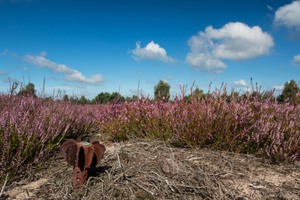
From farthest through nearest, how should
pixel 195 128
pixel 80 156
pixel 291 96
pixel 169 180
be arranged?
pixel 291 96
pixel 195 128
pixel 169 180
pixel 80 156

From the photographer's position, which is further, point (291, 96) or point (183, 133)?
point (291, 96)

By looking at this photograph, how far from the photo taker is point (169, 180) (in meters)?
2.37

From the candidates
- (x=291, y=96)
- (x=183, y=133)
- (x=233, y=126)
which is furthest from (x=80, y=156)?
(x=291, y=96)

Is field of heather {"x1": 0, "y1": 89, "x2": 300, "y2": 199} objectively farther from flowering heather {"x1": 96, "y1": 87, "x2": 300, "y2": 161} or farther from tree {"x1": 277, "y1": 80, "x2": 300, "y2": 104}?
tree {"x1": 277, "y1": 80, "x2": 300, "y2": 104}

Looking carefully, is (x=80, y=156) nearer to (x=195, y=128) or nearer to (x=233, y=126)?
(x=195, y=128)

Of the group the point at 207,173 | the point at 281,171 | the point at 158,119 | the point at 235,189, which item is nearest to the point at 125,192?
the point at 207,173

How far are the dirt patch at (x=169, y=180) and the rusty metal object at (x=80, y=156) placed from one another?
85 mm

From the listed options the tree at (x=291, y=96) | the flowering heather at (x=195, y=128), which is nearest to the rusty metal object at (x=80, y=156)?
the flowering heather at (x=195, y=128)

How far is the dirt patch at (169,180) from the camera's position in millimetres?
2219

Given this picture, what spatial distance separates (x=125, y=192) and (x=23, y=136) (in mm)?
1682

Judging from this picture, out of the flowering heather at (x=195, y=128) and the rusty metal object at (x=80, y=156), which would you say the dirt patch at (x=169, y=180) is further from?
the flowering heather at (x=195, y=128)

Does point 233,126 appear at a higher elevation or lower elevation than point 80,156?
higher

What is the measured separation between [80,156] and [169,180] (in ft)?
2.67

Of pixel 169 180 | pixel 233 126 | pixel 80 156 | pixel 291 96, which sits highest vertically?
pixel 291 96
